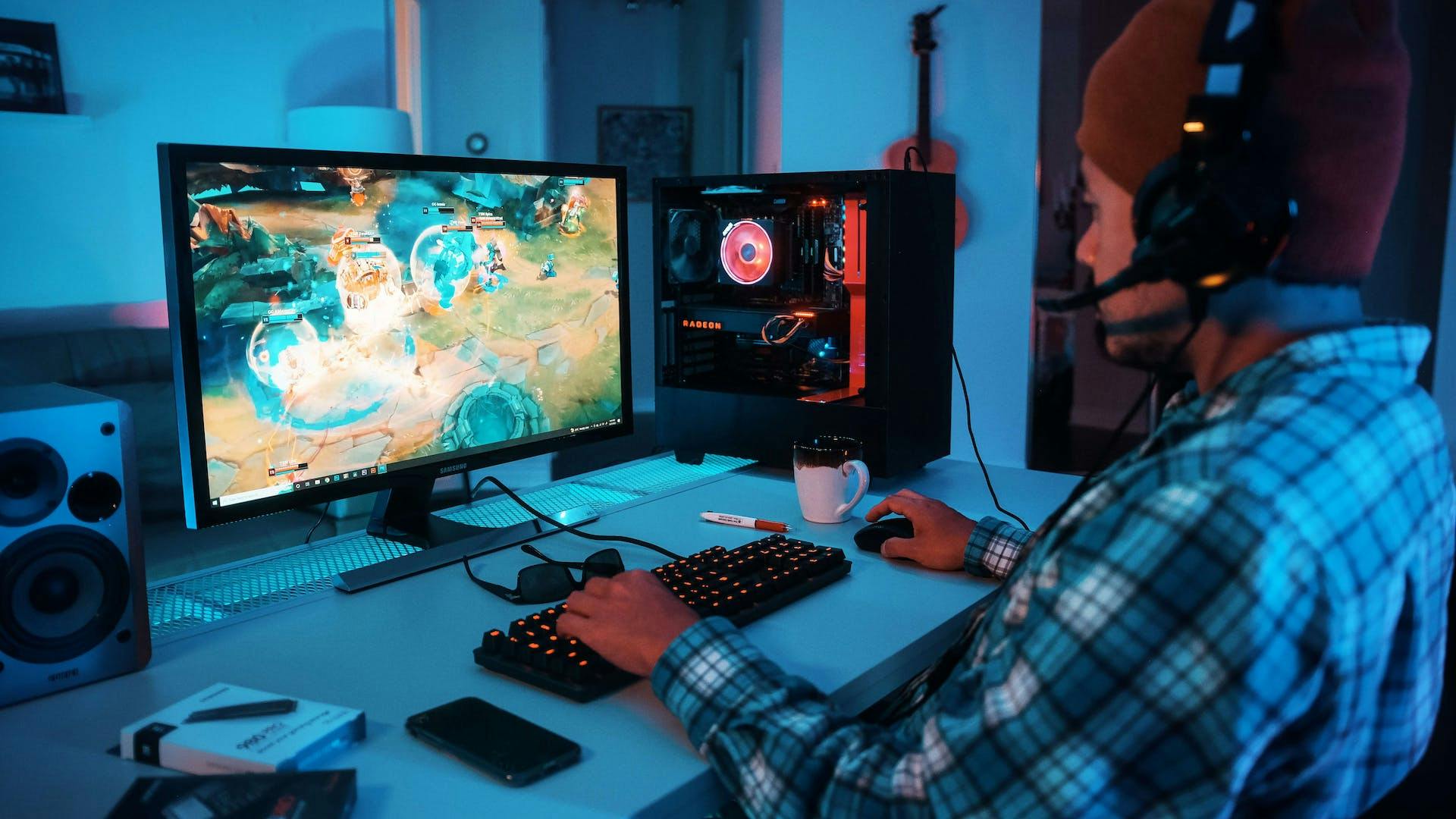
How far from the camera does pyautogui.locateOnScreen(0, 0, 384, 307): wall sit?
3096mm

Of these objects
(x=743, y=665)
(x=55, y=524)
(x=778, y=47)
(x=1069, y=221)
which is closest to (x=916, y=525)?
(x=743, y=665)

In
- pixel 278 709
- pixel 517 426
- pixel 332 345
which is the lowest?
pixel 278 709

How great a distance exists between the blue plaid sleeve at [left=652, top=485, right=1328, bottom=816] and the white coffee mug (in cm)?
63

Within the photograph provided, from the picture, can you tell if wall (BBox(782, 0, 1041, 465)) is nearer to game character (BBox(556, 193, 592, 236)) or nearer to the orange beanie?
game character (BBox(556, 193, 592, 236))

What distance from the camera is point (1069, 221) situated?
387 centimetres

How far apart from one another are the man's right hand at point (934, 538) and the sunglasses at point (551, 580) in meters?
0.32

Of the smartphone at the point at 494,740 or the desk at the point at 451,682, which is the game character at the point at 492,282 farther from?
the smartphone at the point at 494,740

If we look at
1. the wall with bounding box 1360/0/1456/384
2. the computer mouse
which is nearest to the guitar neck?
the wall with bounding box 1360/0/1456/384

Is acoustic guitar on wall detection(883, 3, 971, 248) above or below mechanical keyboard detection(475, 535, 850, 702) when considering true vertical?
above

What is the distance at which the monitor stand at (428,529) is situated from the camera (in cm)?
119

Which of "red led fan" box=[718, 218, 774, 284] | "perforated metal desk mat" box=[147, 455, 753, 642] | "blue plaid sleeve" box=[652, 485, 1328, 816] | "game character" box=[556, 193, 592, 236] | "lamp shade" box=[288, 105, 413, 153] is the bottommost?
"perforated metal desk mat" box=[147, 455, 753, 642]

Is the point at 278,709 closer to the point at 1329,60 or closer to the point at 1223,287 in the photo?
the point at 1223,287

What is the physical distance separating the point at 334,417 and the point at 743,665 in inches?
22.1

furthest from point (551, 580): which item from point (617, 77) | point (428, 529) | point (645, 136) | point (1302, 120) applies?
point (617, 77)
